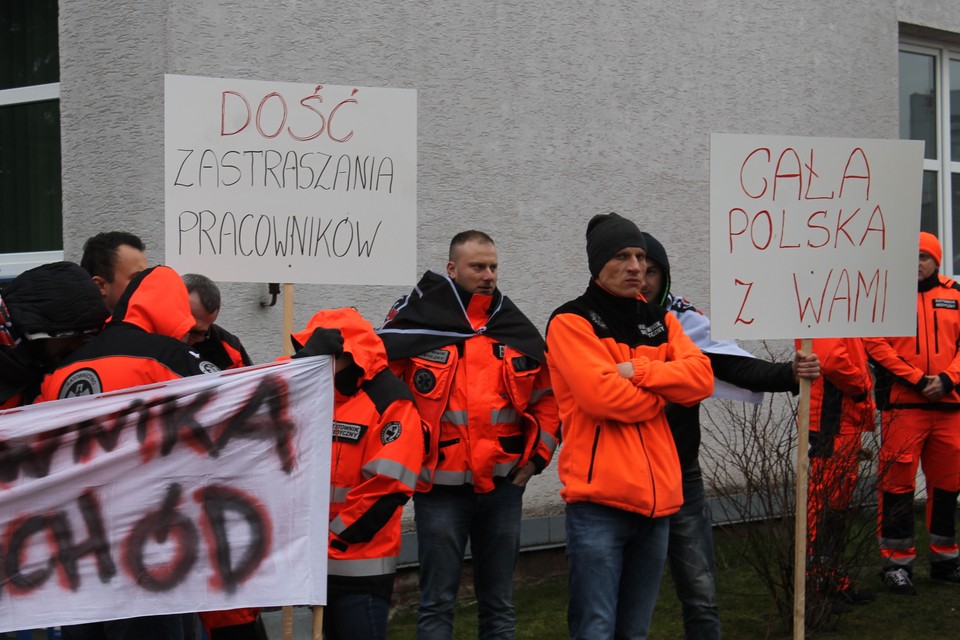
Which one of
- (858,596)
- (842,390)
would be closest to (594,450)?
(842,390)

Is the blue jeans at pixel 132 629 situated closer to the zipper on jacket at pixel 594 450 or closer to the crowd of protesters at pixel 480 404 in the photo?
the crowd of protesters at pixel 480 404

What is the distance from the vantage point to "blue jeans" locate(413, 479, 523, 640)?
14.6 ft

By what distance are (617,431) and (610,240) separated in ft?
2.32

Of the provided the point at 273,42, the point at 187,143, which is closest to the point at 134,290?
the point at 187,143

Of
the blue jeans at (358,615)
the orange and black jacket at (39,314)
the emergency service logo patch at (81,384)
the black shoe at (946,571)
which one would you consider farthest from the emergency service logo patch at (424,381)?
the black shoe at (946,571)

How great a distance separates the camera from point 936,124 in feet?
31.9

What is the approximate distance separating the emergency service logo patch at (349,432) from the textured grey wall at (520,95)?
7.71 ft

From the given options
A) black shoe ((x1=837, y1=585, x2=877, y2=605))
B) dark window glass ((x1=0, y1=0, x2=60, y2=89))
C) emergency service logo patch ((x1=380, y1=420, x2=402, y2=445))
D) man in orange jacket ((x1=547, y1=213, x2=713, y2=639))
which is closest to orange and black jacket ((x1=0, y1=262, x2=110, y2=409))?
emergency service logo patch ((x1=380, y1=420, x2=402, y2=445))

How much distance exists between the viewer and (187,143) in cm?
430

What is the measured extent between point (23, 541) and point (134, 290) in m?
0.86

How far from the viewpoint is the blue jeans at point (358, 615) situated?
3.78 meters

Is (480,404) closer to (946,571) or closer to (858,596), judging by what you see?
(858,596)

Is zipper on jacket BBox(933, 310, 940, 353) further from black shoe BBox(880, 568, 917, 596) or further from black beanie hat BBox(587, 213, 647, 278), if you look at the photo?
black beanie hat BBox(587, 213, 647, 278)

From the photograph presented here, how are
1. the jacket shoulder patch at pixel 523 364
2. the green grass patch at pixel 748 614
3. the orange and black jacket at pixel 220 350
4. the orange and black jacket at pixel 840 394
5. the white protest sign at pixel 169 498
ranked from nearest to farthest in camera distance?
the white protest sign at pixel 169 498, the jacket shoulder patch at pixel 523 364, the orange and black jacket at pixel 220 350, the green grass patch at pixel 748 614, the orange and black jacket at pixel 840 394
